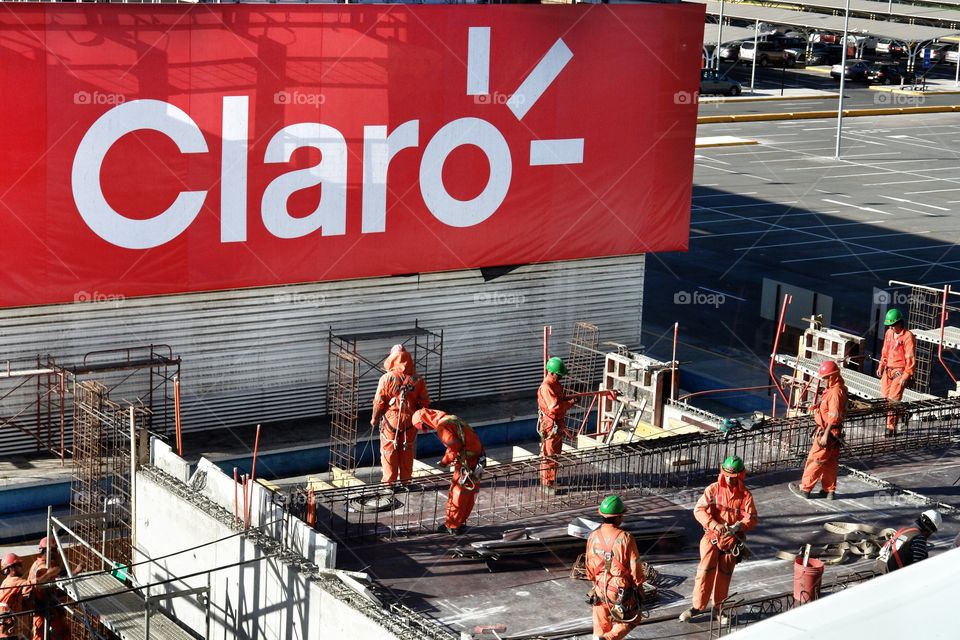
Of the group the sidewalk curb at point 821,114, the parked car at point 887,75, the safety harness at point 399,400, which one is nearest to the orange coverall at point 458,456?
the safety harness at point 399,400

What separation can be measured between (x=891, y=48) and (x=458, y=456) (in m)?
69.3

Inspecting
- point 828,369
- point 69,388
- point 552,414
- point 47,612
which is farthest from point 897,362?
point 47,612

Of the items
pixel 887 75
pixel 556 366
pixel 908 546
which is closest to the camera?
pixel 908 546

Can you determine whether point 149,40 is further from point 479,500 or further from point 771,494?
point 771,494

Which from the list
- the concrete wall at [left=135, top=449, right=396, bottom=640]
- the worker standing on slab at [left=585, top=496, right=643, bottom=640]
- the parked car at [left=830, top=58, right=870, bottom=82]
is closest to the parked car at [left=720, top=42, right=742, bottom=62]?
the parked car at [left=830, top=58, right=870, bottom=82]

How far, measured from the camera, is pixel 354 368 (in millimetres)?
19500

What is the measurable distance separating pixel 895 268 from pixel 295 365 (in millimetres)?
17839

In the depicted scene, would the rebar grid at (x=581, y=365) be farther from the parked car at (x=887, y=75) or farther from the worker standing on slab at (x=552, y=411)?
the parked car at (x=887, y=75)

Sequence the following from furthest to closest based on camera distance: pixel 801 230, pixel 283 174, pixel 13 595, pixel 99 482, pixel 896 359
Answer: pixel 801 230 < pixel 283 174 < pixel 896 359 < pixel 99 482 < pixel 13 595

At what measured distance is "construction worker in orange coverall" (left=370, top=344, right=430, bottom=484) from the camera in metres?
15.5

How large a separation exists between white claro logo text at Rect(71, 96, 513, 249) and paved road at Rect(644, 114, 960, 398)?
6630mm

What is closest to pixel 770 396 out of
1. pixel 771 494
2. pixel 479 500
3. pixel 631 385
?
pixel 631 385

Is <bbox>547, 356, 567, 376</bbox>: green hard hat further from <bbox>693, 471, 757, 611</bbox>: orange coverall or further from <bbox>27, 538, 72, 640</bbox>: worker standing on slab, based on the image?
<bbox>27, 538, 72, 640</bbox>: worker standing on slab

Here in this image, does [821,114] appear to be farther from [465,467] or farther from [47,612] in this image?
[47,612]
